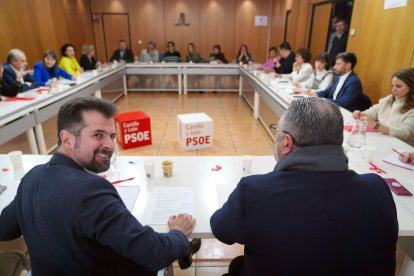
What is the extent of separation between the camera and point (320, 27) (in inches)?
243

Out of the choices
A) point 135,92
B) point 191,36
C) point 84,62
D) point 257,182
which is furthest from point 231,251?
point 191,36

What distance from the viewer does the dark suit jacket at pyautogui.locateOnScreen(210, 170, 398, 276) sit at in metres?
0.80

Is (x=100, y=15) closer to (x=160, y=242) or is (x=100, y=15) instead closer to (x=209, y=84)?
(x=209, y=84)

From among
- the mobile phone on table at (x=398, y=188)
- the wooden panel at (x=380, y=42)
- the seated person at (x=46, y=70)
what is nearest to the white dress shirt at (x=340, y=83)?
the wooden panel at (x=380, y=42)

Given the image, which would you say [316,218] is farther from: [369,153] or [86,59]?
[86,59]

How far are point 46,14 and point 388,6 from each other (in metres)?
6.75

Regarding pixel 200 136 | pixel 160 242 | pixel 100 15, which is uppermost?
pixel 100 15

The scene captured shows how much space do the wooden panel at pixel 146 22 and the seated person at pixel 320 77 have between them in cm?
643

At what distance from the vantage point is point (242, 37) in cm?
966

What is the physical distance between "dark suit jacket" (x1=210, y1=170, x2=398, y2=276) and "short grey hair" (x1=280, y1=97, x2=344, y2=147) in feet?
0.39

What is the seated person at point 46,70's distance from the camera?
4.46 metres

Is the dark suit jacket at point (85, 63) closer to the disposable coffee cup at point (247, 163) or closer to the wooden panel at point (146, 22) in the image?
the wooden panel at point (146, 22)

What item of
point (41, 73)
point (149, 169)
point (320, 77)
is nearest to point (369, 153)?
point (149, 169)

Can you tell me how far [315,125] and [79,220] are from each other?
0.81 meters
